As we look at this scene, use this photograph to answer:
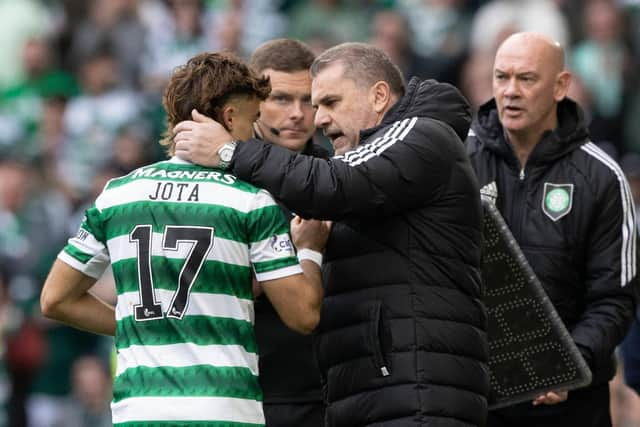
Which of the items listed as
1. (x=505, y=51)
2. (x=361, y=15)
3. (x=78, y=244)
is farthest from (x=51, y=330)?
(x=78, y=244)

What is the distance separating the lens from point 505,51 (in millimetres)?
6953

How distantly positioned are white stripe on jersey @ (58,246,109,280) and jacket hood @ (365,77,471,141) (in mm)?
1083

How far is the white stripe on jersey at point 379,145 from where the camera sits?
17.3 ft

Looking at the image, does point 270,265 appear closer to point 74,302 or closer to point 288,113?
point 74,302

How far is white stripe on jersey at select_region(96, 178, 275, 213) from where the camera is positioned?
5012 millimetres

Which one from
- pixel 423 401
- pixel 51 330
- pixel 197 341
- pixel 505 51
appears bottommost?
pixel 51 330

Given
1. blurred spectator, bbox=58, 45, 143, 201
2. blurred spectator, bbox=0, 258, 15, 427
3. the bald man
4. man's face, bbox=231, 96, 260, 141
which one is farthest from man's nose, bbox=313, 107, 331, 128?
blurred spectator, bbox=58, 45, 143, 201

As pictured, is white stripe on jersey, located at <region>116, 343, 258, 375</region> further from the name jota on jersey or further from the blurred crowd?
the blurred crowd

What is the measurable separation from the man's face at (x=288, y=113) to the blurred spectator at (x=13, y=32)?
9379 mm

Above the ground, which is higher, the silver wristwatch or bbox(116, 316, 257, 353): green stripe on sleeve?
the silver wristwatch

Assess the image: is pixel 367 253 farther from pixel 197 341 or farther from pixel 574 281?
pixel 574 281

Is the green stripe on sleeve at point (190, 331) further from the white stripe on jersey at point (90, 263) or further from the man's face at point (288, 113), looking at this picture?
the man's face at point (288, 113)

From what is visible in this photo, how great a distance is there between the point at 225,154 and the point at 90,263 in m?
0.64

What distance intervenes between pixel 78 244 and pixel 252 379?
2.67ft
